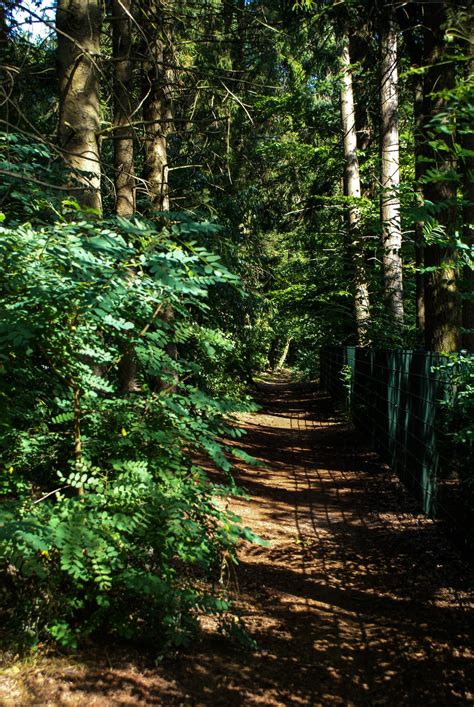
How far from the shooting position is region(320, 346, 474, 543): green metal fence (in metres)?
5.73

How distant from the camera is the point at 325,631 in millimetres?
4434

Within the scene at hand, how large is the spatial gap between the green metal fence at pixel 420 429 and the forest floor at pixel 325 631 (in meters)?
0.35

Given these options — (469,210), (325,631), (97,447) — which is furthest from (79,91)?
(469,210)

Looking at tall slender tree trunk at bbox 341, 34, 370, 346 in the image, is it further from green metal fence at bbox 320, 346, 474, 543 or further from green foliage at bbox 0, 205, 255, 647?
green foliage at bbox 0, 205, 255, 647

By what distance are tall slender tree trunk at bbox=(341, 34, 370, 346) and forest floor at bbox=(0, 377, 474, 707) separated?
22.0 ft

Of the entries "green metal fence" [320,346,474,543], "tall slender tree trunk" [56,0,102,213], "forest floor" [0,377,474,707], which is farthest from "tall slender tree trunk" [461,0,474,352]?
"tall slender tree trunk" [56,0,102,213]

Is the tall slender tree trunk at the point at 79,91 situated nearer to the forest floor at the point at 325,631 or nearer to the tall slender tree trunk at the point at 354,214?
the forest floor at the point at 325,631

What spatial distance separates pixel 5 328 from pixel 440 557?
4.64 metres

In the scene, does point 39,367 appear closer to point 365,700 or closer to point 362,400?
point 365,700

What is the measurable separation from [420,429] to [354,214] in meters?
9.76

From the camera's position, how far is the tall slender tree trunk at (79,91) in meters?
4.75


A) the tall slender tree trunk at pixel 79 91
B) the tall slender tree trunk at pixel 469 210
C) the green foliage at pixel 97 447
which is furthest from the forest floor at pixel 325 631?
the tall slender tree trunk at pixel 79 91

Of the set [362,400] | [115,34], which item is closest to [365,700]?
[115,34]

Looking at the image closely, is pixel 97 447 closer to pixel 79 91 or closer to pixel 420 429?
pixel 79 91
